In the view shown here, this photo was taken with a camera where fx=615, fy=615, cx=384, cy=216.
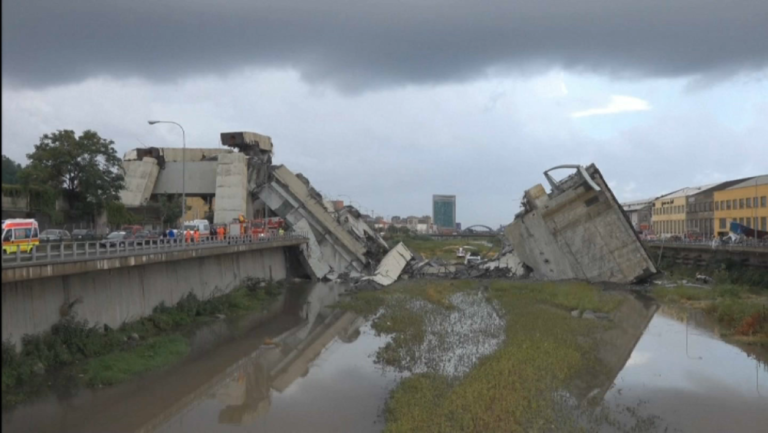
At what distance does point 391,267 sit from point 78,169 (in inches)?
1052

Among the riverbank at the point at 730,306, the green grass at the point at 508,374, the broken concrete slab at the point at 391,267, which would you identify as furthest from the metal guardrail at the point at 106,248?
the riverbank at the point at 730,306

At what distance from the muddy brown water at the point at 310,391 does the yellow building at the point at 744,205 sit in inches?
1612

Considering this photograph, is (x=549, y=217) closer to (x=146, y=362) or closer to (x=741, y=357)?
(x=741, y=357)

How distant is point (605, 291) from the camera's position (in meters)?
44.5

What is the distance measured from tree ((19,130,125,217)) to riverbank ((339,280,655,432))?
64.4 feet

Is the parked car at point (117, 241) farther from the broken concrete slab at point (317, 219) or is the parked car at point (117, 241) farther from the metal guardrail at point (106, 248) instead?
the broken concrete slab at point (317, 219)

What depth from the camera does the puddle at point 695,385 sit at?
1611cm

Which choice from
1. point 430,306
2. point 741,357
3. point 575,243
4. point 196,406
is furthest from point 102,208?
point 741,357

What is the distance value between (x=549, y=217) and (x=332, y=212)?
855 inches

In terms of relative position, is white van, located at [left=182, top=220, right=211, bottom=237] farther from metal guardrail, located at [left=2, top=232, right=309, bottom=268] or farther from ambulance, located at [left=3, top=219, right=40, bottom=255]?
ambulance, located at [left=3, top=219, right=40, bottom=255]

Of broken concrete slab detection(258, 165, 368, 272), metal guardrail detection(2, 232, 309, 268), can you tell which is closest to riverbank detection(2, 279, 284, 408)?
metal guardrail detection(2, 232, 309, 268)

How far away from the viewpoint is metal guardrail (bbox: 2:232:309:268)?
18072mm

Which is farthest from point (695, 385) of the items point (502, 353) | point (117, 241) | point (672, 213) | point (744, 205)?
point (672, 213)

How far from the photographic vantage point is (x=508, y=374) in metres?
18.5
